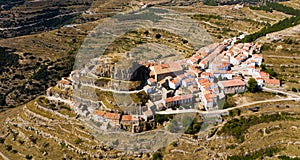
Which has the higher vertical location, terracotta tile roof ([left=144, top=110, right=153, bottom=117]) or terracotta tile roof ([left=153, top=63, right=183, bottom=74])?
terracotta tile roof ([left=153, top=63, right=183, bottom=74])

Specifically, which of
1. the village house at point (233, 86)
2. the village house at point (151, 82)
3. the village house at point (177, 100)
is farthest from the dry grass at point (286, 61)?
the village house at point (151, 82)

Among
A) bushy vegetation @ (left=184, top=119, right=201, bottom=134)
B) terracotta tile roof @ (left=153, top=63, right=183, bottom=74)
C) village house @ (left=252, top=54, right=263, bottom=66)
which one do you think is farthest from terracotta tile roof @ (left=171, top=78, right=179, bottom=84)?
village house @ (left=252, top=54, right=263, bottom=66)

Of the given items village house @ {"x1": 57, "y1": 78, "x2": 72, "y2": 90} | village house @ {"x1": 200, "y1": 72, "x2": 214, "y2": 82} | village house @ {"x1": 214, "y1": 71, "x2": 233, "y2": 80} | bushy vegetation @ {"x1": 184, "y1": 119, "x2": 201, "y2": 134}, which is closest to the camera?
bushy vegetation @ {"x1": 184, "y1": 119, "x2": 201, "y2": 134}

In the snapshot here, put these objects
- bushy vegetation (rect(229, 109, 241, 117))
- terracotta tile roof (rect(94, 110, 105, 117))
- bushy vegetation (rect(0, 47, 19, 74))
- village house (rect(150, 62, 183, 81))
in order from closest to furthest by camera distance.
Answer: terracotta tile roof (rect(94, 110, 105, 117)) → bushy vegetation (rect(229, 109, 241, 117)) → village house (rect(150, 62, 183, 81)) → bushy vegetation (rect(0, 47, 19, 74))

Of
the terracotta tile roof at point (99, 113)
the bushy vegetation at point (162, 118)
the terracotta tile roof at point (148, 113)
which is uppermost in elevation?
the terracotta tile roof at point (148, 113)

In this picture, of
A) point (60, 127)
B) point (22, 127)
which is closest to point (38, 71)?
point (22, 127)

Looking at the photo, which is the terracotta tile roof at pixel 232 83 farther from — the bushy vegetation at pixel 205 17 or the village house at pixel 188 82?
the bushy vegetation at pixel 205 17

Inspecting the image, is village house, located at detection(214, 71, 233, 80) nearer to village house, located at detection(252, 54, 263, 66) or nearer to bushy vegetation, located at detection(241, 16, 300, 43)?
village house, located at detection(252, 54, 263, 66)
